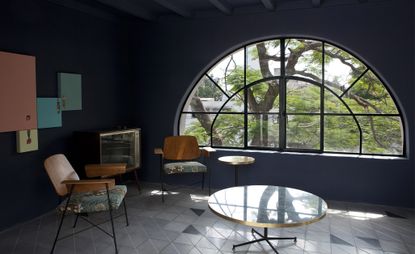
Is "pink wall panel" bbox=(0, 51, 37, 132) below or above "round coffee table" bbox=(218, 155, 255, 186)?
above

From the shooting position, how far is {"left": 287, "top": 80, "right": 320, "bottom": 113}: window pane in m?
5.00

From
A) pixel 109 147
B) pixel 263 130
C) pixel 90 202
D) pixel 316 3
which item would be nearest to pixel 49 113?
pixel 109 147

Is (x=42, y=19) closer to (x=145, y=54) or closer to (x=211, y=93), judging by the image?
(x=145, y=54)

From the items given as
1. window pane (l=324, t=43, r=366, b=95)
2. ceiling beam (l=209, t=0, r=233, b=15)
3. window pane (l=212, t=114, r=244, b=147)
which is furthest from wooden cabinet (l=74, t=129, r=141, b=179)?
window pane (l=324, t=43, r=366, b=95)

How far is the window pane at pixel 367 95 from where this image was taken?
200 inches

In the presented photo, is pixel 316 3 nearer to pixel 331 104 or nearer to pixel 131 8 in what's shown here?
pixel 331 104

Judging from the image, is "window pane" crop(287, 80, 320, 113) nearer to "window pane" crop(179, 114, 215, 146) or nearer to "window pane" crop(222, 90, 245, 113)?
"window pane" crop(222, 90, 245, 113)

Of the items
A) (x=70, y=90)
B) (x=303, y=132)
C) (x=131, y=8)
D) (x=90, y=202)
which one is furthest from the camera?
(x=303, y=132)

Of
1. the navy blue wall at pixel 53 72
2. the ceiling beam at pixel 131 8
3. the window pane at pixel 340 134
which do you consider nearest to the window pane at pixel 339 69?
the window pane at pixel 340 134

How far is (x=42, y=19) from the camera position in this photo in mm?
4062

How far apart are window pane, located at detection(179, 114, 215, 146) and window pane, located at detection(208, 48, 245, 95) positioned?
1.85ft

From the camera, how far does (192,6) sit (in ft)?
16.6

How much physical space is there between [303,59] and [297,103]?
73 centimetres

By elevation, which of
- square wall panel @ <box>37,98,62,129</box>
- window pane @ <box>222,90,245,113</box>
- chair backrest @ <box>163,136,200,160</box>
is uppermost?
window pane @ <box>222,90,245,113</box>
